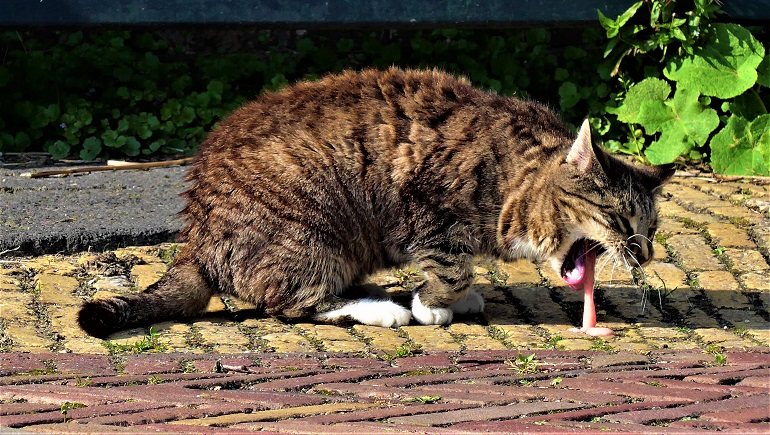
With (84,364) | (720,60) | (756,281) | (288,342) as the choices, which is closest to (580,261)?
(756,281)

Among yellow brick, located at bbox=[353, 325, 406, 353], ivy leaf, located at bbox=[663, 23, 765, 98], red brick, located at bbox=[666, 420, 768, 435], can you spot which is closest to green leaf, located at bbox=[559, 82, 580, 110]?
ivy leaf, located at bbox=[663, 23, 765, 98]

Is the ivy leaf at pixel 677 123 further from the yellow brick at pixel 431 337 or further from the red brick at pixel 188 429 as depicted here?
the red brick at pixel 188 429

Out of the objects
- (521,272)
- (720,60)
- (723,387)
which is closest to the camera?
(723,387)

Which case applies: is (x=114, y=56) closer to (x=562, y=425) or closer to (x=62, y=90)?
(x=62, y=90)

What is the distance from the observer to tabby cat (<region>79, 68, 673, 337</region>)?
5.55m

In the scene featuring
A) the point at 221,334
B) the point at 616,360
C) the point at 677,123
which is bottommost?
the point at 221,334

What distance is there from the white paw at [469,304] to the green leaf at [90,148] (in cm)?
409

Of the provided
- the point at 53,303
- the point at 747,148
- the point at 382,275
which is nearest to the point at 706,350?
the point at 382,275

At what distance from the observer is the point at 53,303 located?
5.70m

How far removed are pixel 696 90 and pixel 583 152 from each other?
3492 mm

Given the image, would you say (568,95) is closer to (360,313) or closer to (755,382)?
(360,313)

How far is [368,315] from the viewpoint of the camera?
5.62 metres

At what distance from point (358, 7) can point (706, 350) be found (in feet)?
15.9

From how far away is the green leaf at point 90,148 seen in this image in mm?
8781
